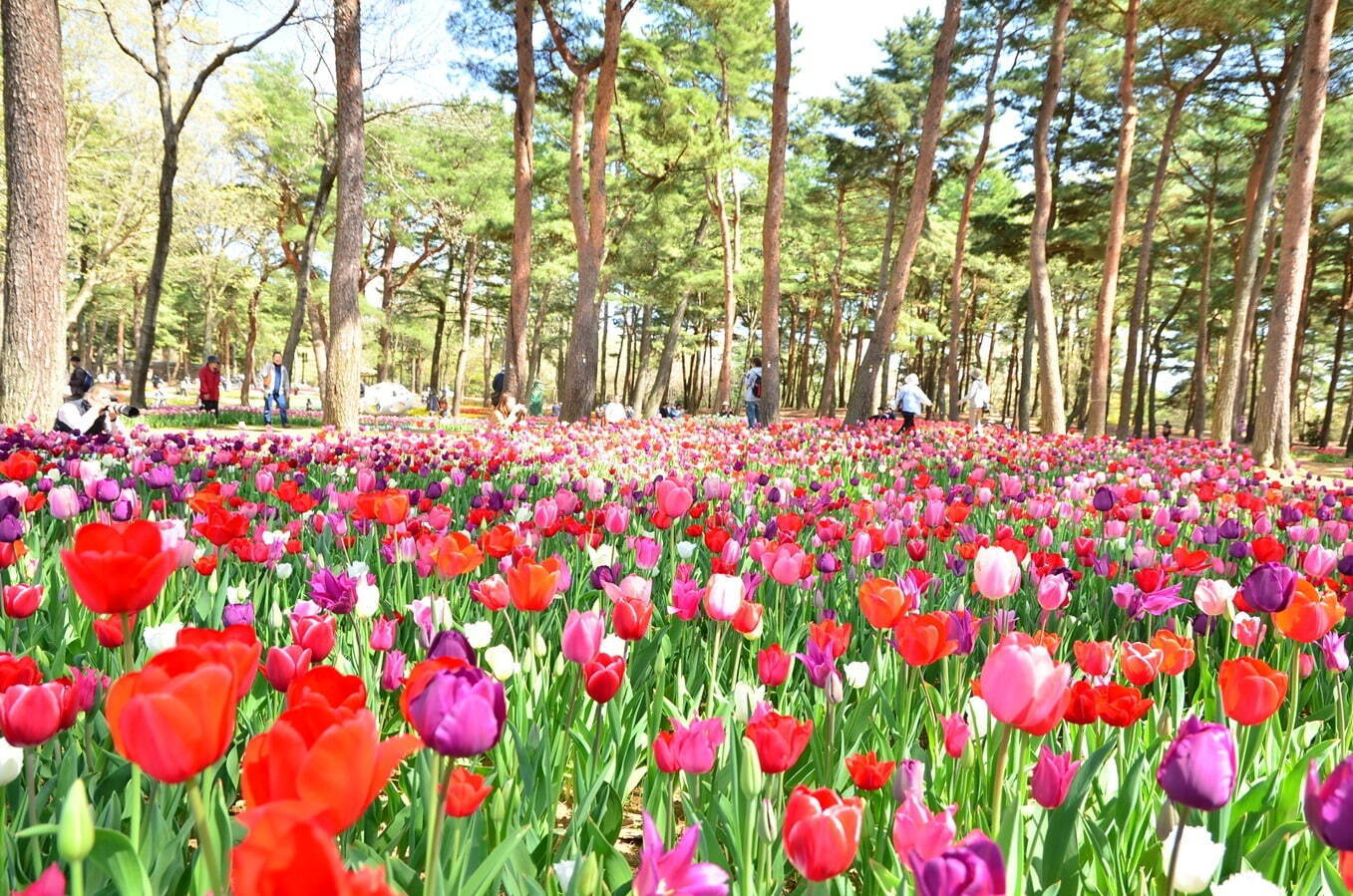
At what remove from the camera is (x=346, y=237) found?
10.6m

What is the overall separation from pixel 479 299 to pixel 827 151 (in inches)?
771

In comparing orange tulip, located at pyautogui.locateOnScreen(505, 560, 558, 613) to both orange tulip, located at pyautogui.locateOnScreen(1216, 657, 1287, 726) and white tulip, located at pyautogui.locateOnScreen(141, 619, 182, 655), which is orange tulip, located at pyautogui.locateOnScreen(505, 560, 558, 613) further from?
orange tulip, located at pyautogui.locateOnScreen(1216, 657, 1287, 726)

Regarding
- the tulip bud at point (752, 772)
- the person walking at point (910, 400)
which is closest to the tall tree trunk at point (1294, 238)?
the person walking at point (910, 400)

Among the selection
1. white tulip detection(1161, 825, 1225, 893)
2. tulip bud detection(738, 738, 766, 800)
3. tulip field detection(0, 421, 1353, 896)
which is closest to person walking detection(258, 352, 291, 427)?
tulip field detection(0, 421, 1353, 896)

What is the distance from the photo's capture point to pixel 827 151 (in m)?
24.5

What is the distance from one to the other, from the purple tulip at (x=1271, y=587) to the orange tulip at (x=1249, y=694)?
632 millimetres

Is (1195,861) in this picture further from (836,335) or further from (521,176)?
(836,335)

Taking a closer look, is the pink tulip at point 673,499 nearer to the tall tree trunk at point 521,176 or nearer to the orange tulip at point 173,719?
the orange tulip at point 173,719

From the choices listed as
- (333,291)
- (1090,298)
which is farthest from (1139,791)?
(1090,298)

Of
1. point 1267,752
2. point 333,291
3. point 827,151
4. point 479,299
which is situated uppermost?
point 827,151

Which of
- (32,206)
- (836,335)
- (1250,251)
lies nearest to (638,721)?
(32,206)

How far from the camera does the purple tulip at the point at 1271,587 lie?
1828 millimetres

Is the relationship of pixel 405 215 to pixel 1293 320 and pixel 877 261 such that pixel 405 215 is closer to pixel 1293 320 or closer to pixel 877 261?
pixel 877 261

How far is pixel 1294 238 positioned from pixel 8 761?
512 inches
